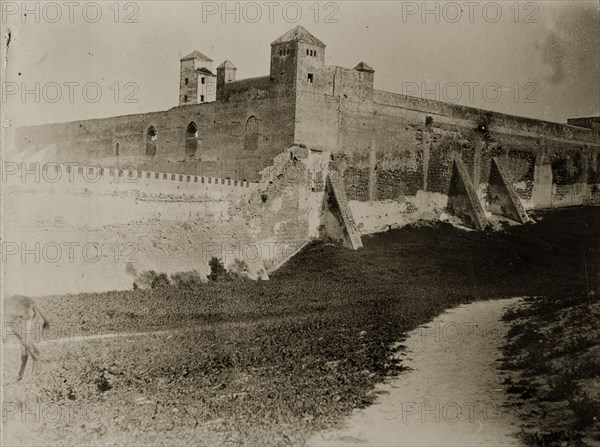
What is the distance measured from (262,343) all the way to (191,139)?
20.2 meters

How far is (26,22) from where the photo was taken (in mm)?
9812

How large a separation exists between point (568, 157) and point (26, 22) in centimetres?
3706

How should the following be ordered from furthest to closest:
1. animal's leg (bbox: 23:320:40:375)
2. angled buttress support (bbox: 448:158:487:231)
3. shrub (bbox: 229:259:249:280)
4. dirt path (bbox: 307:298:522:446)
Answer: angled buttress support (bbox: 448:158:487:231), shrub (bbox: 229:259:249:280), animal's leg (bbox: 23:320:40:375), dirt path (bbox: 307:298:522:446)

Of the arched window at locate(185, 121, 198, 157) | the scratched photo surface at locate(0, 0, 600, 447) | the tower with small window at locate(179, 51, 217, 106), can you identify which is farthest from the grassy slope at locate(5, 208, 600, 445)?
the tower with small window at locate(179, 51, 217, 106)

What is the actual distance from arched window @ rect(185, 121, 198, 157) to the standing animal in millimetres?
20622

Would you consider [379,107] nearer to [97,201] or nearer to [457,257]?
[457,257]

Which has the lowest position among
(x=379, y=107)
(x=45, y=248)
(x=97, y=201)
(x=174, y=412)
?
(x=174, y=412)

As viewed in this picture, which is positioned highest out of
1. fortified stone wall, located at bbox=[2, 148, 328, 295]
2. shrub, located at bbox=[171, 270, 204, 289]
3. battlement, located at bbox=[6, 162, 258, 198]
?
battlement, located at bbox=[6, 162, 258, 198]

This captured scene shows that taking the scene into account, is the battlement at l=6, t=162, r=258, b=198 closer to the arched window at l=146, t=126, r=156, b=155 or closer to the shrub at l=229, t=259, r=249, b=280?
the shrub at l=229, t=259, r=249, b=280

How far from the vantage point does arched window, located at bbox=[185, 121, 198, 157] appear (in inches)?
1203

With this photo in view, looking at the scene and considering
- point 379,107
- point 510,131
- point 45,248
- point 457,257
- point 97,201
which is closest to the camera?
point 45,248

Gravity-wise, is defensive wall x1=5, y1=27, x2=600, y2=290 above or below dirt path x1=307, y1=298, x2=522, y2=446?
above

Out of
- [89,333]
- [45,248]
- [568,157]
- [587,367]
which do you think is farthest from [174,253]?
[568,157]

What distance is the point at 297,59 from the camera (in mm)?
24938
